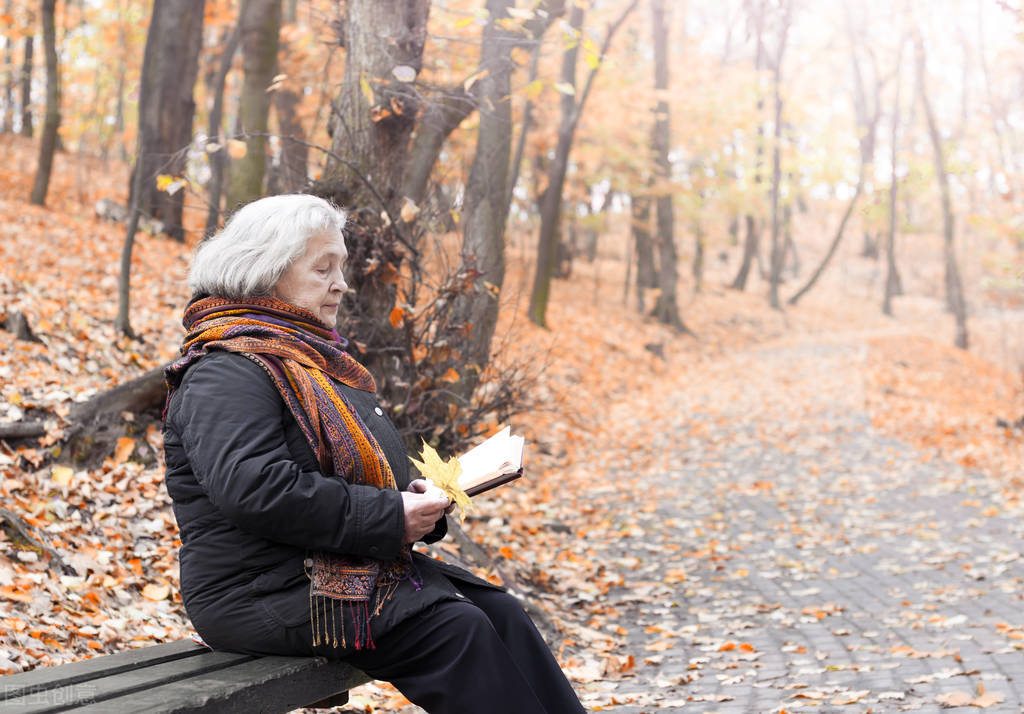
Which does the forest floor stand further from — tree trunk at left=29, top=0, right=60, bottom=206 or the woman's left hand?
the woman's left hand

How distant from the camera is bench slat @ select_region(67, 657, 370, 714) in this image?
89.4 inches

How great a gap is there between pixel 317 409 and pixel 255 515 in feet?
1.17

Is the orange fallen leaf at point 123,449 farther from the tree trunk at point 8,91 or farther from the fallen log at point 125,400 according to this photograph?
the tree trunk at point 8,91

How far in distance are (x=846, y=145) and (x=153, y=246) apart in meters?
27.0

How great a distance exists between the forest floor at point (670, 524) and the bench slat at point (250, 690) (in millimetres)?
1365

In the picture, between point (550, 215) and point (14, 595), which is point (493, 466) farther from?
point (550, 215)

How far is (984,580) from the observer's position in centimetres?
618

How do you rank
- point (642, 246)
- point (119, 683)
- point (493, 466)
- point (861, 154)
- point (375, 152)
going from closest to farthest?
point (119, 683), point (493, 466), point (375, 152), point (642, 246), point (861, 154)

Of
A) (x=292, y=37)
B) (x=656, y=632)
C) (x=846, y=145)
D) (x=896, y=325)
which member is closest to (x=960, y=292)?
(x=896, y=325)

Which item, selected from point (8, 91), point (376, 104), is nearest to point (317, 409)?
point (376, 104)

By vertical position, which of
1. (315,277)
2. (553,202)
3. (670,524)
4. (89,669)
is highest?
(553,202)

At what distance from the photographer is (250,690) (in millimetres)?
2439

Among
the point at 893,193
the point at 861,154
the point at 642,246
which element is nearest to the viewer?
the point at 642,246

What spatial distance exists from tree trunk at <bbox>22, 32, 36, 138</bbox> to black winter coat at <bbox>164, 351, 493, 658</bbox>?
22.1 m
